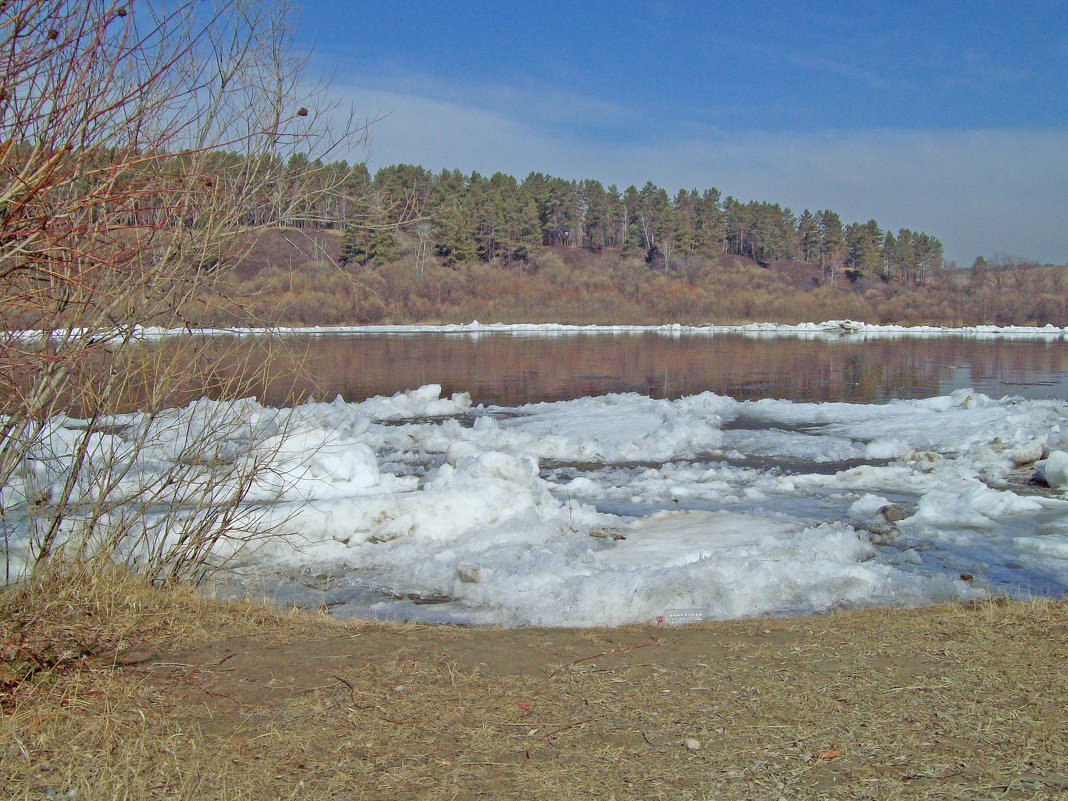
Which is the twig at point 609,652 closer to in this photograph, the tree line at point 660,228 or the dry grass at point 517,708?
the dry grass at point 517,708

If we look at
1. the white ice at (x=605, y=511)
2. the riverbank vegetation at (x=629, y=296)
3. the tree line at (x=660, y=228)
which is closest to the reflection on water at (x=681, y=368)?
the white ice at (x=605, y=511)

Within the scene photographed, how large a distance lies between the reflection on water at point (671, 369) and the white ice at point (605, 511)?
219 inches

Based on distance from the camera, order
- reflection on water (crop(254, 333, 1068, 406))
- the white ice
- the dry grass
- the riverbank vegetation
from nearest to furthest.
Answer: the dry grass < the white ice < reflection on water (crop(254, 333, 1068, 406)) < the riverbank vegetation

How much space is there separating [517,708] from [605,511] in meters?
6.64

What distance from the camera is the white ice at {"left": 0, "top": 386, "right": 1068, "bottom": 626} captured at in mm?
7145

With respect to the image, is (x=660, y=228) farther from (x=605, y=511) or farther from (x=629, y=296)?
(x=605, y=511)

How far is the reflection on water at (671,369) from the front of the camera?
24859 millimetres

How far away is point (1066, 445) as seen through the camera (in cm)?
1386

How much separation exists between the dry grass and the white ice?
140cm

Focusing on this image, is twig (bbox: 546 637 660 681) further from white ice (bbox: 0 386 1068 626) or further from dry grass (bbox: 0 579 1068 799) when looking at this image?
white ice (bbox: 0 386 1068 626)

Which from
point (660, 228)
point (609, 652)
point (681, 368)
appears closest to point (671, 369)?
point (681, 368)

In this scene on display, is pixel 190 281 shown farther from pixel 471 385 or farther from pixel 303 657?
pixel 471 385

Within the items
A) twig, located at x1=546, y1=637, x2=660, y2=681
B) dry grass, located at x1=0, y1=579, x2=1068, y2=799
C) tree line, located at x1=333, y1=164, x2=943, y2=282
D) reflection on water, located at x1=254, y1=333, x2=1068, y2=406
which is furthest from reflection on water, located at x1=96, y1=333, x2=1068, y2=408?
tree line, located at x1=333, y1=164, x2=943, y2=282

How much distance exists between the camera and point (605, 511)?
10820 millimetres
